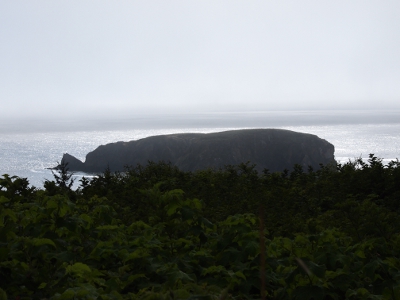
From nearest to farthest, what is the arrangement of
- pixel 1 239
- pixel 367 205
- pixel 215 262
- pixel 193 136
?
pixel 1 239 → pixel 215 262 → pixel 367 205 → pixel 193 136

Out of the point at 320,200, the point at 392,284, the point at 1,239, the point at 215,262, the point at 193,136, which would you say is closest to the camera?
the point at 392,284

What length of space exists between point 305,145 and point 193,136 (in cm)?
2455

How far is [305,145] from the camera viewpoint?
3127 inches

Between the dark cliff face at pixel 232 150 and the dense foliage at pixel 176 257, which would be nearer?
the dense foliage at pixel 176 257

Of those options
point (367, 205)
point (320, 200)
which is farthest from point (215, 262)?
point (320, 200)

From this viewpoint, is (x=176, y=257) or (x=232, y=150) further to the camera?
(x=232, y=150)

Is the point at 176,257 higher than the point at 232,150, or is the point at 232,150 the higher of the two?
the point at 176,257

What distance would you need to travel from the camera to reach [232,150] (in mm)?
75875

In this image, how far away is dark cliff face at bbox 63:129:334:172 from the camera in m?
72.0

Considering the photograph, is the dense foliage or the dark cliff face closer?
the dense foliage

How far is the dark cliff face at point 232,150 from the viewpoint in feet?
236

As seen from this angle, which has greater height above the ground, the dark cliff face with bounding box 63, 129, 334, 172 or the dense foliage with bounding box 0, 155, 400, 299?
the dense foliage with bounding box 0, 155, 400, 299

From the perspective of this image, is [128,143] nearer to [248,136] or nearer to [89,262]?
[248,136]

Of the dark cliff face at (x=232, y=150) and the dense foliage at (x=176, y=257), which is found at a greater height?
the dense foliage at (x=176, y=257)
